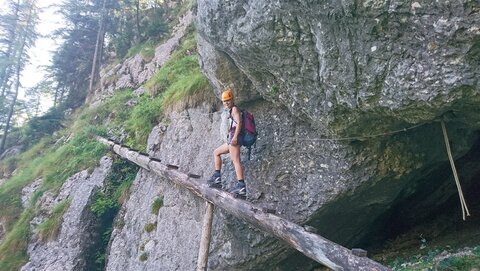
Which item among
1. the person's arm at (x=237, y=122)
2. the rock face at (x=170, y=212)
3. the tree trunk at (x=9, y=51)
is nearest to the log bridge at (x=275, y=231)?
the rock face at (x=170, y=212)

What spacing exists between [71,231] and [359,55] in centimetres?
1197

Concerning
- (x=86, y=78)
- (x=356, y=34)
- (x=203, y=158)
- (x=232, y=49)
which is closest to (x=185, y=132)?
(x=203, y=158)

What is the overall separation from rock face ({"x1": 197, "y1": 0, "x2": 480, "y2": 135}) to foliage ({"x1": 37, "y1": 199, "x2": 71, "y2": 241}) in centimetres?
1007

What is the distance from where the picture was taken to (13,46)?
127 ft

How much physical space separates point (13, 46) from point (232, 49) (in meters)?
40.0

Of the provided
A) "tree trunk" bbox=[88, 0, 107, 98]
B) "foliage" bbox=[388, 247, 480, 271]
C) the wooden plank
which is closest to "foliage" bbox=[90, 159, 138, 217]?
the wooden plank

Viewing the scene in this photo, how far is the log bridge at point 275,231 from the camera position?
4844 mm

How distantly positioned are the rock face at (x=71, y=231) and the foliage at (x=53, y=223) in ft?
0.50

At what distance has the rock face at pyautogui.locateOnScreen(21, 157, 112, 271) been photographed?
12.5 m

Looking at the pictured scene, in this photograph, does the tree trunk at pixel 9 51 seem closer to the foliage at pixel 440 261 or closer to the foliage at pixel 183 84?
the foliage at pixel 183 84

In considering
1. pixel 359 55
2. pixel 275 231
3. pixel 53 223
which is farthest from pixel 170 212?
pixel 359 55

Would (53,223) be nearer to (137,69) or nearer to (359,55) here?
(359,55)

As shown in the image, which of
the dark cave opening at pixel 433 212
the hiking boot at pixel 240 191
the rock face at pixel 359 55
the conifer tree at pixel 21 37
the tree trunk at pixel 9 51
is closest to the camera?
the rock face at pixel 359 55

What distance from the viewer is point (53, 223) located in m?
13.8
